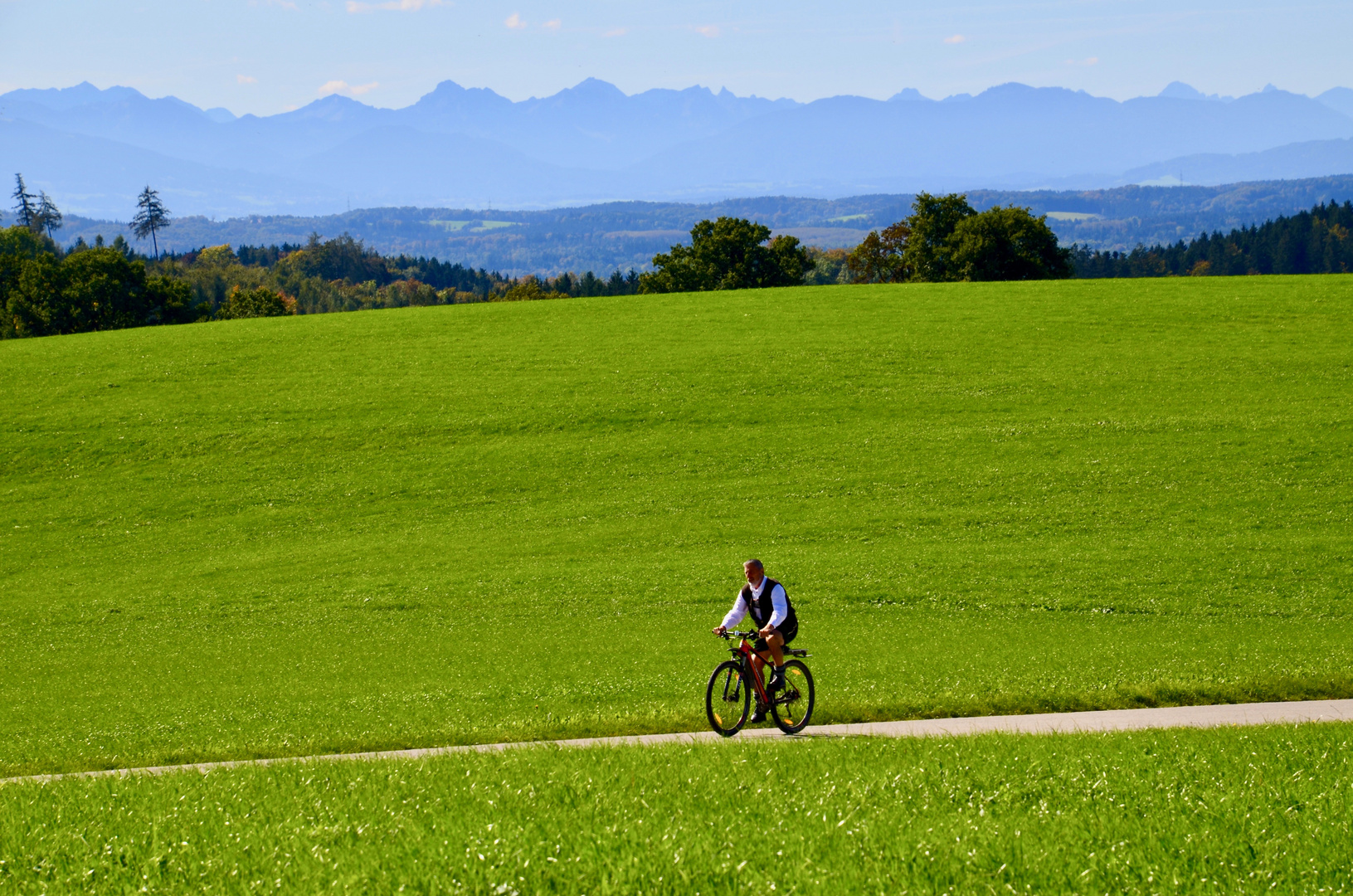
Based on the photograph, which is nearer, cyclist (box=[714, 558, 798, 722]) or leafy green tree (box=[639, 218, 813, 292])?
cyclist (box=[714, 558, 798, 722])

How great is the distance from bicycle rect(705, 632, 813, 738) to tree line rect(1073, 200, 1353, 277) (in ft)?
574

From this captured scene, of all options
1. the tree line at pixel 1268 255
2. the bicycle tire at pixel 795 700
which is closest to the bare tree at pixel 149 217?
the tree line at pixel 1268 255

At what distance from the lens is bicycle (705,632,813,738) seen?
13648 millimetres

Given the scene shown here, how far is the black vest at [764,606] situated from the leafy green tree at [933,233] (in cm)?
8242

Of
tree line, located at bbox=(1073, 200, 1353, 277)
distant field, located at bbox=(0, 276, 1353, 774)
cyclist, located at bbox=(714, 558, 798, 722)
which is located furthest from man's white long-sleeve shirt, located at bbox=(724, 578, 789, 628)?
tree line, located at bbox=(1073, 200, 1353, 277)

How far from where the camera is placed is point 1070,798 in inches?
383

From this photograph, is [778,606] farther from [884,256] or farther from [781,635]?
[884,256]

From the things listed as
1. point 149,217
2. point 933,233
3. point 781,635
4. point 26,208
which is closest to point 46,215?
point 26,208

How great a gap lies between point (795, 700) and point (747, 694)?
2.46 ft

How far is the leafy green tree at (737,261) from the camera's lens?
95.9 meters

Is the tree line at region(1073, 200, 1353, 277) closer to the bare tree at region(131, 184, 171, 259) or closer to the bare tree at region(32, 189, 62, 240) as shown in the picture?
the bare tree at region(131, 184, 171, 259)

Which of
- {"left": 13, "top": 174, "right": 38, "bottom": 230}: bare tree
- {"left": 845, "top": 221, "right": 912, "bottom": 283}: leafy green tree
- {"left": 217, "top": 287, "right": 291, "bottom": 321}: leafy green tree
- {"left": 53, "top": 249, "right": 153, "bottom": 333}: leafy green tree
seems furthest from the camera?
{"left": 13, "top": 174, "right": 38, "bottom": 230}: bare tree

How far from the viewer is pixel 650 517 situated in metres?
29.6

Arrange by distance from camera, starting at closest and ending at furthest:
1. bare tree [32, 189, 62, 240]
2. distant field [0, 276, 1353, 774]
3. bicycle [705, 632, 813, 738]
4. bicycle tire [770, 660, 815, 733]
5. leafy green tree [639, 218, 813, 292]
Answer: bicycle [705, 632, 813, 738]
bicycle tire [770, 660, 815, 733]
distant field [0, 276, 1353, 774]
leafy green tree [639, 218, 813, 292]
bare tree [32, 189, 62, 240]
